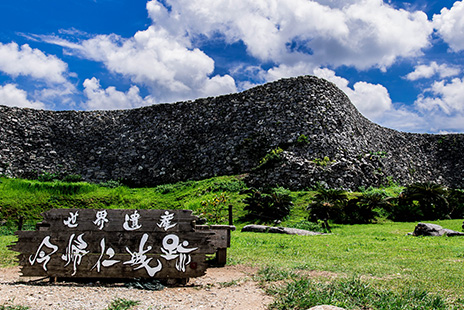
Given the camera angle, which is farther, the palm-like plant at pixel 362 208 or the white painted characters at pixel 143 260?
the palm-like plant at pixel 362 208

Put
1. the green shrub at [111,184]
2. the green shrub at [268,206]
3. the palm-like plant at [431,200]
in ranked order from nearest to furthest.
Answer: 1. the green shrub at [268,206]
2. the palm-like plant at [431,200]
3. the green shrub at [111,184]

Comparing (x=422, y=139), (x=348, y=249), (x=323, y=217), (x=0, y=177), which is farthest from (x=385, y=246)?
(x=422, y=139)

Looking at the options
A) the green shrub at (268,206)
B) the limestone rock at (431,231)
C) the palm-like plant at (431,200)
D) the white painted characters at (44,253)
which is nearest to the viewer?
the white painted characters at (44,253)

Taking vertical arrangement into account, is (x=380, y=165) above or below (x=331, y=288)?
above

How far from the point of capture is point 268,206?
1591cm

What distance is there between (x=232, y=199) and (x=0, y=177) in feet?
52.9

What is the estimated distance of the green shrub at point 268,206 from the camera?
622 inches

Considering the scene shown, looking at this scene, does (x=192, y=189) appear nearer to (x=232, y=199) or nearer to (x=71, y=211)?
(x=232, y=199)

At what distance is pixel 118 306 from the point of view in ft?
13.5

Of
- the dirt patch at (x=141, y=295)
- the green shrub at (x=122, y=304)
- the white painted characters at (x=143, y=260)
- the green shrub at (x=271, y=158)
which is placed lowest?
the dirt patch at (x=141, y=295)

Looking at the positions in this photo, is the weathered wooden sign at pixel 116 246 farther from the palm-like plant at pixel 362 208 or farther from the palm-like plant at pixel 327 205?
the palm-like plant at pixel 362 208

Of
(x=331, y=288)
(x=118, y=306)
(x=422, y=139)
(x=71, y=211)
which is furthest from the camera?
(x=422, y=139)

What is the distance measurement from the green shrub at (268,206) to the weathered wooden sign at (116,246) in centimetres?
1058

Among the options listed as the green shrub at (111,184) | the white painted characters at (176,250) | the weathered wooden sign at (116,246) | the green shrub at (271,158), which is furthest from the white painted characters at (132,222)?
the green shrub at (111,184)
